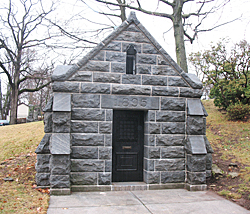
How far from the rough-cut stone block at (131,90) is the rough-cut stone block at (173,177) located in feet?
7.83

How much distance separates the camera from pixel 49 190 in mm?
6570

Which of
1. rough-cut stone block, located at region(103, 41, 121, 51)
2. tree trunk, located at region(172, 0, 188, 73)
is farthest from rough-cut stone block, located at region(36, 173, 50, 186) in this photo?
tree trunk, located at region(172, 0, 188, 73)

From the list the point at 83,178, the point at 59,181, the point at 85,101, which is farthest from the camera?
the point at 85,101

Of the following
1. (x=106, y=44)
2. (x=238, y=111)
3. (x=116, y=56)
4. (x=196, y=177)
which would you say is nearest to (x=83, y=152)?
(x=116, y=56)

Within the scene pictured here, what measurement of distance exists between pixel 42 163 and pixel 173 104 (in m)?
4.02

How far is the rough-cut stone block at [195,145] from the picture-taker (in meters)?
7.00

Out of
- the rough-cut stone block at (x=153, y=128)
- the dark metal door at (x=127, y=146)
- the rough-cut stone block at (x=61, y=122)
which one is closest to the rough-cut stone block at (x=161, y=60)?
the dark metal door at (x=127, y=146)

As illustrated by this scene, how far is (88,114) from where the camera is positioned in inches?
266

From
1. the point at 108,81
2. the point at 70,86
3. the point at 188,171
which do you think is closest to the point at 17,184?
the point at 70,86

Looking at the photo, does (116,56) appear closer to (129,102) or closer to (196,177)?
(129,102)

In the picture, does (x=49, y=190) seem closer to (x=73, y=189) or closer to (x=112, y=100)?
(x=73, y=189)

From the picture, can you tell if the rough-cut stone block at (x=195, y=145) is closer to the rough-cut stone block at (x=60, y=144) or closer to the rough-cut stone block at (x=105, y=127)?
the rough-cut stone block at (x=105, y=127)

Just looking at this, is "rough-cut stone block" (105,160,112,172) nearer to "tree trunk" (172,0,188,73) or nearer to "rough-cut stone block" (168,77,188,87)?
"rough-cut stone block" (168,77,188,87)

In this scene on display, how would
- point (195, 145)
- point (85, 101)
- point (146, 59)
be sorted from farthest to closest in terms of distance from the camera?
1. point (146, 59)
2. point (195, 145)
3. point (85, 101)
